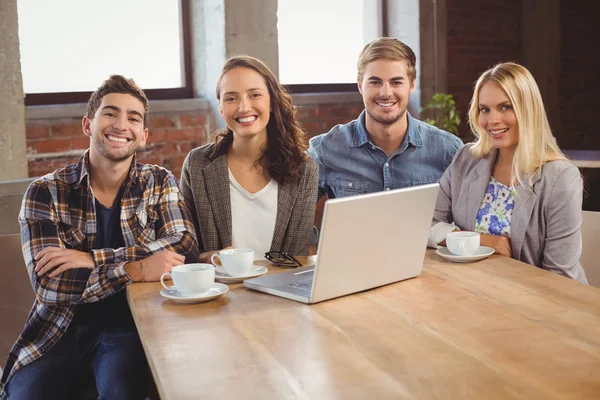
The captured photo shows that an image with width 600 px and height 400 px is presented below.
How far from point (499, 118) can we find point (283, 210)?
0.78m

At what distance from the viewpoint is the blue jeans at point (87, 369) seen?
6.15ft

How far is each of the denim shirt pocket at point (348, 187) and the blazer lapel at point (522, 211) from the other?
30.9 inches

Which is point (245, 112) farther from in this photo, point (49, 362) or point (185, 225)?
point (49, 362)

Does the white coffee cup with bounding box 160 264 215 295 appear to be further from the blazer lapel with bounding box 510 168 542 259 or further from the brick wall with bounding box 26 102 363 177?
the brick wall with bounding box 26 102 363 177

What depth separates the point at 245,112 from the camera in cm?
250

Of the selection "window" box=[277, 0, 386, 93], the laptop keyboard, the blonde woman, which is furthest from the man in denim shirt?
"window" box=[277, 0, 386, 93]

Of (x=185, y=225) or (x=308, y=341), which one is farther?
(x=185, y=225)

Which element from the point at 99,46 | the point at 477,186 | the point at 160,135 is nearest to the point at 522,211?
the point at 477,186

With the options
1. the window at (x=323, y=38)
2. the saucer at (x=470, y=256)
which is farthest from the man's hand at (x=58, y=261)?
the window at (x=323, y=38)

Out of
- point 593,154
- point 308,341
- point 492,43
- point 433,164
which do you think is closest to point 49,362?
Answer: point 308,341

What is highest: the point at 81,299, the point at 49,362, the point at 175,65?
the point at 175,65

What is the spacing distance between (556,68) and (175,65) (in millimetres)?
3622

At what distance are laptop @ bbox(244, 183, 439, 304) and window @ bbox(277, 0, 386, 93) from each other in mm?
3653

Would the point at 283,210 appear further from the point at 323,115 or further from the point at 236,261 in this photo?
the point at 323,115
